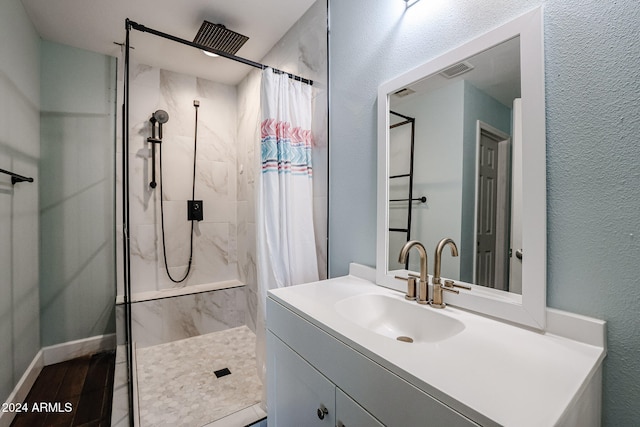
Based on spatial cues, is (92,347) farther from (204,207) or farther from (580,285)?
(580,285)

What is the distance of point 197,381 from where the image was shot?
5.79 feet

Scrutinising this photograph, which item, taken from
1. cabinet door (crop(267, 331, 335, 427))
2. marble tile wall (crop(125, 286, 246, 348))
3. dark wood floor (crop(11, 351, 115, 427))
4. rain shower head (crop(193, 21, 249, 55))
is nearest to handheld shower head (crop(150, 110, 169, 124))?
rain shower head (crop(193, 21, 249, 55))

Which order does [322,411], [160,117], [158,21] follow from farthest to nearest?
[160,117]
[158,21]
[322,411]

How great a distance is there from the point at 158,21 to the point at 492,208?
221cm

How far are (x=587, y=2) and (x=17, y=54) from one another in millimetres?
2716

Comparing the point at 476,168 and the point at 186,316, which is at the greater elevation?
the point at 476,168

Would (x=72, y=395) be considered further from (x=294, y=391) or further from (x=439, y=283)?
(x=439, y=283)

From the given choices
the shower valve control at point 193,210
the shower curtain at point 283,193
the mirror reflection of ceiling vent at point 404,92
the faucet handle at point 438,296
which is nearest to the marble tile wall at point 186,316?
the shower valve control at point 193,210

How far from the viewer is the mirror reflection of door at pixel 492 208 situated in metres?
0.92

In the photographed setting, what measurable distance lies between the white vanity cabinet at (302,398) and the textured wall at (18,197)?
1523 millimetres

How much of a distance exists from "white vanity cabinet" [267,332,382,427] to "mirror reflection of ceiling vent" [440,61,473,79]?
1124 millimetres

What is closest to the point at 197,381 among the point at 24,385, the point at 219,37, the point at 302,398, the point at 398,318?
the point at 24,385

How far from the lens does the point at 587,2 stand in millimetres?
757

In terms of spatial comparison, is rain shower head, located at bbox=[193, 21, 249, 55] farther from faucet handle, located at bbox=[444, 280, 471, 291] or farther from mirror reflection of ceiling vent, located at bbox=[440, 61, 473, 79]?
faucet handle, located at bbox=[444, 280, 471, 291]
